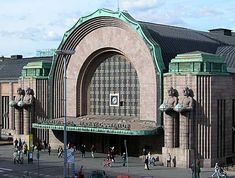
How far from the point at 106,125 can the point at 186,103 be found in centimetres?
984

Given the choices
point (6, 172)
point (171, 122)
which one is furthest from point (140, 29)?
point (6, 172)

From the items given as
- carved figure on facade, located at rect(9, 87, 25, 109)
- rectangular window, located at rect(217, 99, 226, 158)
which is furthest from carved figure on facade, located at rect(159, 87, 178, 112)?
carved figure on facade, located at rect(9, 87, 25, 109)

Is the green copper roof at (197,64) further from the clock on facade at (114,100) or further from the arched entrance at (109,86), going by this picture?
the clock on facade at (114,100)

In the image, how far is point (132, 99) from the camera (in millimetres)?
54312

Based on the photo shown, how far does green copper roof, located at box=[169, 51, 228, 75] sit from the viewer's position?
4616 centimetres

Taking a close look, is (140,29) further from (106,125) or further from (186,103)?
(106,125)

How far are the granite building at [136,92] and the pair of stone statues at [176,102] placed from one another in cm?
9

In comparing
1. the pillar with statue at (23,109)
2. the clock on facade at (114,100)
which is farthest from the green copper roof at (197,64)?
the pillar with statue at (23,109)

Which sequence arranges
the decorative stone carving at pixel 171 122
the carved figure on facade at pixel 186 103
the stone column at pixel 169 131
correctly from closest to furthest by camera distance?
the carved figure on facade at pixel 186 103, the decorative stone carving at pixel 171 122, the stone column at pixel 169 131

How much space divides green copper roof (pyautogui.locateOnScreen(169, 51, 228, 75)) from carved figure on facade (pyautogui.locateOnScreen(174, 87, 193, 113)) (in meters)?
1.92

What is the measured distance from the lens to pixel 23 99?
61.5m

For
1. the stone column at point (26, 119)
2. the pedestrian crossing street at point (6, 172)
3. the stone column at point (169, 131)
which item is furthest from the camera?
the stone column at point (26, 119)

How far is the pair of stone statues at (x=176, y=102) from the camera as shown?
45.4 meters

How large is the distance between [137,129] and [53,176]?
10358 mm
